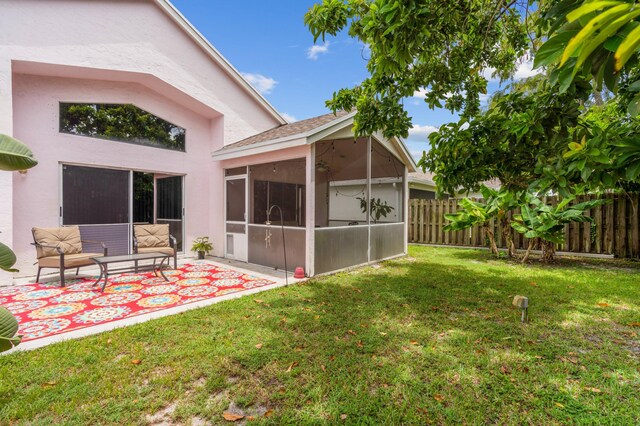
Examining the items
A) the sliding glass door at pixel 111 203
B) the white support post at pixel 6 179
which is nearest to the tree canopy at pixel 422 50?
the sliding glass door at pixel 111 203

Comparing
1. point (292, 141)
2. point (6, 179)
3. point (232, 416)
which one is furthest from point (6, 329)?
point (6, 179)

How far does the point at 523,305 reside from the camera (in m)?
4.34

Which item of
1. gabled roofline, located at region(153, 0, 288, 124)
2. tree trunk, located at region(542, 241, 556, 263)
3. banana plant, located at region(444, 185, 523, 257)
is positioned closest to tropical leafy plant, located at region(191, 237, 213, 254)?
gabled roofline, located at region(153, 0, 288, 124)

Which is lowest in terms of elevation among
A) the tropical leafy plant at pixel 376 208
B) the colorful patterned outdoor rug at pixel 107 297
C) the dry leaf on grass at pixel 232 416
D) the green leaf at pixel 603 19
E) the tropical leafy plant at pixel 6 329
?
the dry leaf on grass at pixel 232 416

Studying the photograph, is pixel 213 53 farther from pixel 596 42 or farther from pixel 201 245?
pixel 596 42

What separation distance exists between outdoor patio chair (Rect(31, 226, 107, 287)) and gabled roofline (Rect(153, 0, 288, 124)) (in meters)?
6.52

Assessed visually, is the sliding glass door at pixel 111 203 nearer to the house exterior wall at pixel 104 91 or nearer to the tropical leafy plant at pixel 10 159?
the house exterior wall at pixel 104 91

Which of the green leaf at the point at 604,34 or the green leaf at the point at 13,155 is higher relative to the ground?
the green leaf at the point at 604,34

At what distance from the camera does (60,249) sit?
20.5ft

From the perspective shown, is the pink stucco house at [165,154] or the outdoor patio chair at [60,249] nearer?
the outdoor patio chair at [60,249]

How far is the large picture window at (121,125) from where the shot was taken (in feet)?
25.0

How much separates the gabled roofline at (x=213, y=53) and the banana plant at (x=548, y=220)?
9128mm

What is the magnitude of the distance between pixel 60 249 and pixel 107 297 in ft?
5.78

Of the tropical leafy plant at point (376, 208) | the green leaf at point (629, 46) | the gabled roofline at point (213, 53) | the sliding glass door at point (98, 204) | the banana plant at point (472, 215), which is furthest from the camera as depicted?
the banana plant at point (472, 215)
